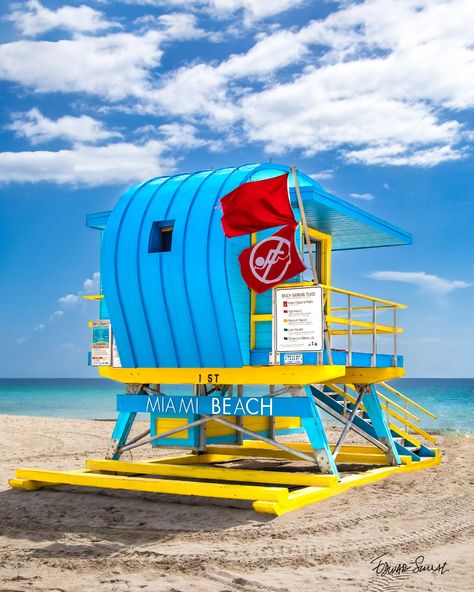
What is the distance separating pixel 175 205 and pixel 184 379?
2.98m

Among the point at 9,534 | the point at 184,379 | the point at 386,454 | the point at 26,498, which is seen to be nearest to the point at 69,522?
the point at 9,534

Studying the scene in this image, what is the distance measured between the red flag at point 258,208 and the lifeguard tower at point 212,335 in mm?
308

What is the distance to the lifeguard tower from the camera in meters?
12.7

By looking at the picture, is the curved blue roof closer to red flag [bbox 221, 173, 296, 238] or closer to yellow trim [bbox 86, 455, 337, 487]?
Result: red flag [bbox 221, 173, 296, 238]

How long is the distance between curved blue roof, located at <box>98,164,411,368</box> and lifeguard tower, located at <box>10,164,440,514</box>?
0.08 ft

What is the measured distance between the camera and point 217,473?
1368 cm

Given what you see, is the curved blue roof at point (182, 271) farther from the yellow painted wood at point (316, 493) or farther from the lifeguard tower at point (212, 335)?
the yellow painted wood at point (316, 493)

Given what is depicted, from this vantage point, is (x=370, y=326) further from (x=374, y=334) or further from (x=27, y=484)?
(x=27, y=484)

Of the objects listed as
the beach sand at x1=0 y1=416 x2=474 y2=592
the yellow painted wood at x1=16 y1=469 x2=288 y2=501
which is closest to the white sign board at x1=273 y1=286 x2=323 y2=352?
the yellow painted wood at x1=16 y1=469 x2=288 y2=501

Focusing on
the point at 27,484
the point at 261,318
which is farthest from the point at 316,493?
the point at 27,484
